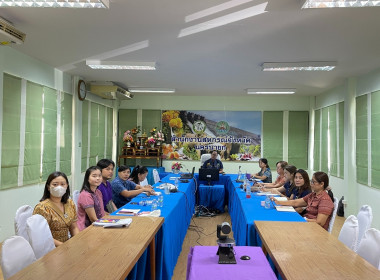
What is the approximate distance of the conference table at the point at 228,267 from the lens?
170 cm

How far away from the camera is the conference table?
1.70 metres

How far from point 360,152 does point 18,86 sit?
610cm

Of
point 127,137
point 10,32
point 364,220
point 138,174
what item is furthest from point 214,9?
point 127,137

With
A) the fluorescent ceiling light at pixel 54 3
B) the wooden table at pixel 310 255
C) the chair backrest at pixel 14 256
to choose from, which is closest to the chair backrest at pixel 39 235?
the chair backrest at pixel 14 256

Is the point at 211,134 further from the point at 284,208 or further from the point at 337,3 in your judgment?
the point at 337,3

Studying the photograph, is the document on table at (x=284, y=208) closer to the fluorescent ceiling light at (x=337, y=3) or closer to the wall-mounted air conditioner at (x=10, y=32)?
the fluorescent ceiling light at (x=337, y=3)

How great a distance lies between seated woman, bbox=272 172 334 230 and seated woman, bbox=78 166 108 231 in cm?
224

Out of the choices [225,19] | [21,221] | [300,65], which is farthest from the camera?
[300,65]

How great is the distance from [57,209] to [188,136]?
22.2 ft

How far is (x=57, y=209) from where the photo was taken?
2.75 metres

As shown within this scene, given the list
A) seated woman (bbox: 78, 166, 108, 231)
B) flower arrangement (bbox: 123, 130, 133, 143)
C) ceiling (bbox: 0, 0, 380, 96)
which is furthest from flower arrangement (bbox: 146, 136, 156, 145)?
seated woman (bbox: 78, 166, 108, 231)

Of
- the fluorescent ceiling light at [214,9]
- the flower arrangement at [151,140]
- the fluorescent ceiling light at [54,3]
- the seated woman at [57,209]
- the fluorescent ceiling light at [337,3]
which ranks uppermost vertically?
the fluorescent ceiling light at [214,9]

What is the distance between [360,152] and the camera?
605 cm

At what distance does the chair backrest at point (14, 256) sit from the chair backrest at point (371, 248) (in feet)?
7.28
